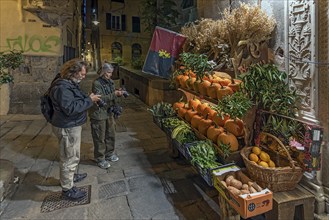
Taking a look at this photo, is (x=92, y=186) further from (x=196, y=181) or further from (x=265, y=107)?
(x=265, y=107)

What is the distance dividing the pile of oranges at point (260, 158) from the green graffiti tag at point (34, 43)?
24.4 ft

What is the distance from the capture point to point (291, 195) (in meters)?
2.17

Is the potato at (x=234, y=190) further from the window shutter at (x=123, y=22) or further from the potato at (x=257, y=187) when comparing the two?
the window shutter at (x=123, y=22)

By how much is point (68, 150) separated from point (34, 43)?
6120 mm

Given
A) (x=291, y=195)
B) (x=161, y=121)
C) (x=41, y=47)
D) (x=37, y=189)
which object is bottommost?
(x=37, y=189)

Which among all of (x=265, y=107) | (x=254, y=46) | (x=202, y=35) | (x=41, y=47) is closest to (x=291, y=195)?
(x=265, y=107)

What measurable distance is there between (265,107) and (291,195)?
902 millimetres

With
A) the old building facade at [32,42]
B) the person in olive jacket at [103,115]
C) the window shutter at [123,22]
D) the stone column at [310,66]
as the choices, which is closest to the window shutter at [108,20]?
the window shutter at [123,22]

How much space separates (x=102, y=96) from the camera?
3.79m

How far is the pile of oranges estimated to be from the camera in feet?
7.78

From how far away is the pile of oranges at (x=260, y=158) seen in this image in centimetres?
237

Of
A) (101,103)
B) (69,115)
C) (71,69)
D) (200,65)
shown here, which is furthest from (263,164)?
(71,69)

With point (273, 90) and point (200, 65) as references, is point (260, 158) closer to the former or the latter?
point (273, 90)

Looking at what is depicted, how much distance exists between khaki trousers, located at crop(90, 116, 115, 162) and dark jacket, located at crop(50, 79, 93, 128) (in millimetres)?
919
